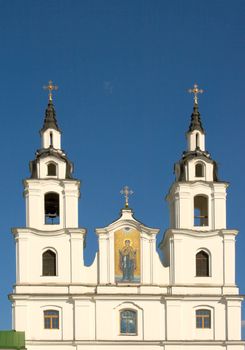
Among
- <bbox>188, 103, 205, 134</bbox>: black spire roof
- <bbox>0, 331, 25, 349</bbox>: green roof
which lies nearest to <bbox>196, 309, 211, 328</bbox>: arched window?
<bbox>0, 331, 25, 349</bbox>: green roof

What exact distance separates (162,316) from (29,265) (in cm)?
693

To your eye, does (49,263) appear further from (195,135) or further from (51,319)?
(195,135)

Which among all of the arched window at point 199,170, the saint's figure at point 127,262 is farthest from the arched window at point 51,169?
the arched window at point 199,170

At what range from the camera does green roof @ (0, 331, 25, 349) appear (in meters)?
45.5

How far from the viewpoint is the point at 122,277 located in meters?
47.6

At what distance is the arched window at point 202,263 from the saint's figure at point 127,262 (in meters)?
3.24

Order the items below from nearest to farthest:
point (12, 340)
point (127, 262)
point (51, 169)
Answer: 1. point (12, 340)
2. point (127, 262)
3. point (51, 169)

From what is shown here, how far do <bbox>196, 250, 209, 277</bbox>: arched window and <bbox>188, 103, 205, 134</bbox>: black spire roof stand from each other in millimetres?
6721

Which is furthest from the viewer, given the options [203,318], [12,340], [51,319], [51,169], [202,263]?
[51,169]

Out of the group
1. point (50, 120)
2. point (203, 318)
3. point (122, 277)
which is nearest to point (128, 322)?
point (122, 277)

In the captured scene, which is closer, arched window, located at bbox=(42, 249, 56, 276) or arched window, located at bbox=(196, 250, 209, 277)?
arched window, located at bbox=(42, 249, 56, 276)

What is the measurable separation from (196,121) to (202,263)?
7.72m

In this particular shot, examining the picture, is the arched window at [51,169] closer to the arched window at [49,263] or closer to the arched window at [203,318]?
the arched window at [49,263]

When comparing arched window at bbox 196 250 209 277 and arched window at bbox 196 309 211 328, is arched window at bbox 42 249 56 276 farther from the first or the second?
arched window at bbox 196 309 211 328
